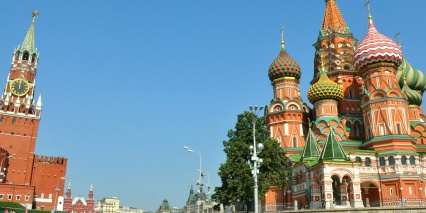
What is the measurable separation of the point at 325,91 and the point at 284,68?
21.6 ft

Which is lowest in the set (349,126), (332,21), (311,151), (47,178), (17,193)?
(17,193)

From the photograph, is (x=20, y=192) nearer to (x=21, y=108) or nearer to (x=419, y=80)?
(x=21, y=108)

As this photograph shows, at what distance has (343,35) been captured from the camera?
51.3 meters

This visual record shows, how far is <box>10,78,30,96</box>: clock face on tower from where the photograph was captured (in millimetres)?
65312

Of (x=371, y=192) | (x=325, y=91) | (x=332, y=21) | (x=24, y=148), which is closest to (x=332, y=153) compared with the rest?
(x=371, y=192)

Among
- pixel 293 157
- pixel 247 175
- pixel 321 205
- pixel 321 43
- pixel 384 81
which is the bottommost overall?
pixel 321 205

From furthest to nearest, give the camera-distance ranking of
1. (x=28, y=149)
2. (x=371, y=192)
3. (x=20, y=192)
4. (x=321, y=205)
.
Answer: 1. (x=28, y=149)
2. (x=20, y=192)
3. (x=371, y=192)
4. (x=321, y=205)

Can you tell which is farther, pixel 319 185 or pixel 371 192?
pixel 371 192

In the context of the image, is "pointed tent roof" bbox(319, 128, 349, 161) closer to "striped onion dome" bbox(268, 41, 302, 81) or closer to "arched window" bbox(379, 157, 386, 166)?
"arched window" bbox(379, 157, 386, 166)

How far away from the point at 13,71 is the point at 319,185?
57346mm

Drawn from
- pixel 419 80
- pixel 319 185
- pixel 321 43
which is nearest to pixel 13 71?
pixel 321 43

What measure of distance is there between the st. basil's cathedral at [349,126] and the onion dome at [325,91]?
11 cm

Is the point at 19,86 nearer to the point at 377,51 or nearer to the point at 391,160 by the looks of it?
the point at 377,51

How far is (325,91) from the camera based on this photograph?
1716 inches
